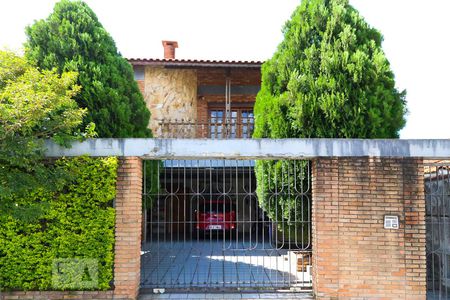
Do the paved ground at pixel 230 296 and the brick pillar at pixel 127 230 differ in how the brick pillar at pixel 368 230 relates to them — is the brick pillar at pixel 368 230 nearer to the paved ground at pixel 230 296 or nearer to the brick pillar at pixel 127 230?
the paved ground at pixel 230 296

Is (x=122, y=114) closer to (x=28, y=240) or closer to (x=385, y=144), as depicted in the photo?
(x=28, y=240)

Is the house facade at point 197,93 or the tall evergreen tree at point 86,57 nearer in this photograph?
the tall evergreen tree at point 86,57

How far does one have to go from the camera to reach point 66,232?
5863mm

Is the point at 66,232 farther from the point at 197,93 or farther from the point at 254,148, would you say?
the point at 197,93

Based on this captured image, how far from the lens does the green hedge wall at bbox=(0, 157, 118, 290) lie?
19.0 feet


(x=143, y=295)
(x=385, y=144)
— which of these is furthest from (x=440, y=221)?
(x=143, y=295)

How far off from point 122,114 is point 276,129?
10.5 feet

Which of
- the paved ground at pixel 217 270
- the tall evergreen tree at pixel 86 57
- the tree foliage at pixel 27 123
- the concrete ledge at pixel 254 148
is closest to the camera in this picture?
the tree foliage at pixel 27 123

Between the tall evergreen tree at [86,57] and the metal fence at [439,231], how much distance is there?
5.97 meters

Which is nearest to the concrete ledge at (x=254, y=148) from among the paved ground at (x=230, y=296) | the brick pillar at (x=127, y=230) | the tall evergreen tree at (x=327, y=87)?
the brick pillar at (x=127, y=230)

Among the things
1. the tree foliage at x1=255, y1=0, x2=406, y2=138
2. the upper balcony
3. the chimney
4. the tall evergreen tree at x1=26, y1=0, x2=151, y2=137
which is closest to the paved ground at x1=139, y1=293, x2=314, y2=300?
the tree foliage at x1=255, y1=0, x2=406, y2=138

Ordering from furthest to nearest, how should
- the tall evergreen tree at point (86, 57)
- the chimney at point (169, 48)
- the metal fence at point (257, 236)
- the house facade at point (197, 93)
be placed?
the chimney at point (169, 48) < the house facade at point (197, 93) < the tall evergreen tree at point (86, 57) < the metal fence at point (257, 236)

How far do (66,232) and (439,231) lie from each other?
6.06 metres

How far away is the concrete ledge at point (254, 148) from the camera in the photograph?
5.93m
